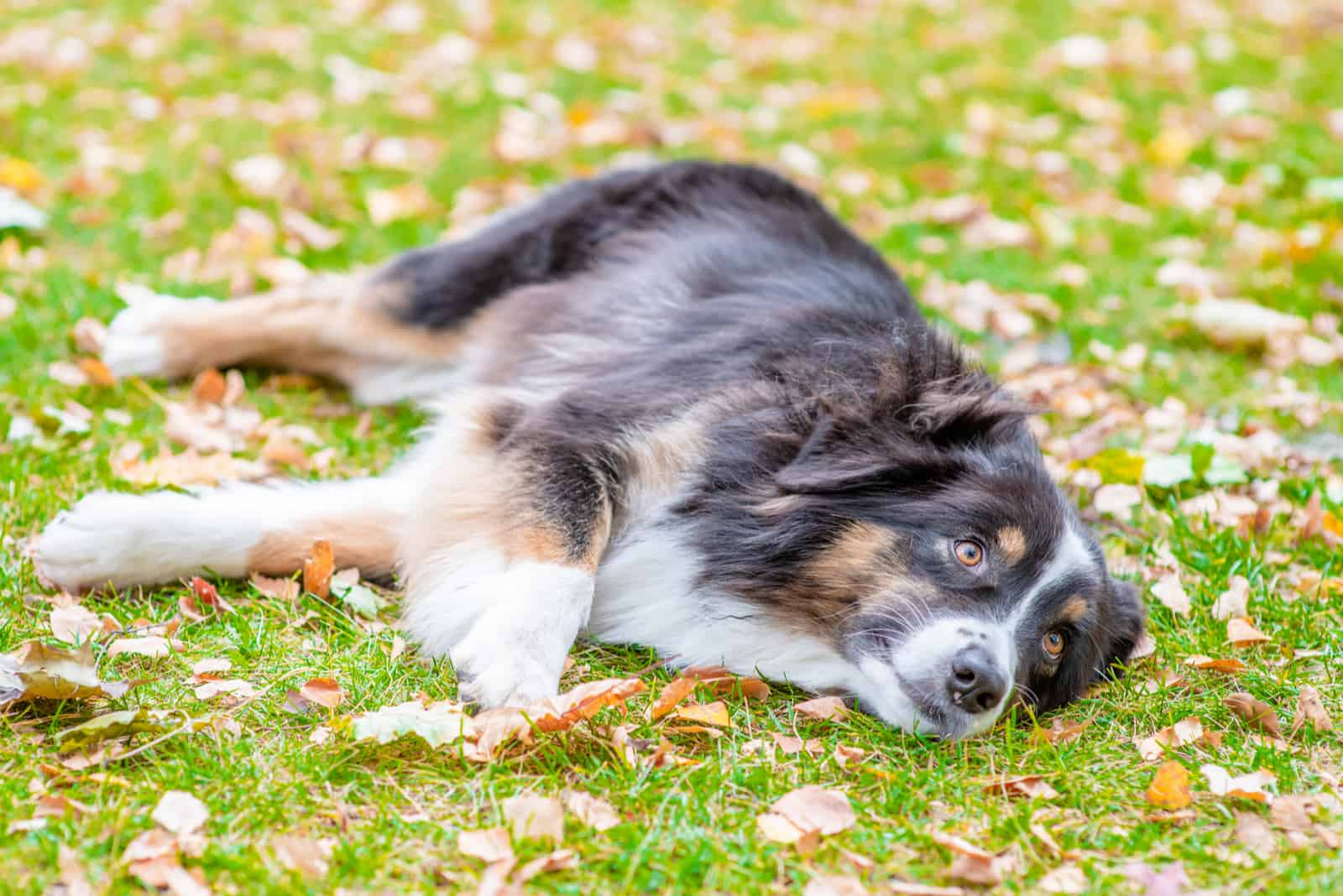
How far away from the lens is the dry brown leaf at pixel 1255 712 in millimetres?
3449

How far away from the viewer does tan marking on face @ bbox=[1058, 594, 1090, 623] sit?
3.51m

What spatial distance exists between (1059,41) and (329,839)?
32.5ft

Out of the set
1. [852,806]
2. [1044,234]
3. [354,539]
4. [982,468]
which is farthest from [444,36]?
[852,806]

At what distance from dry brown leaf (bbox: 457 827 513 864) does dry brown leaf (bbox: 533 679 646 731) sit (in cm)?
35

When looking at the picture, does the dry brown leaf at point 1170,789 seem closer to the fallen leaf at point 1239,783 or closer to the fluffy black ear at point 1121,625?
the fallen leaf at point 1239,783

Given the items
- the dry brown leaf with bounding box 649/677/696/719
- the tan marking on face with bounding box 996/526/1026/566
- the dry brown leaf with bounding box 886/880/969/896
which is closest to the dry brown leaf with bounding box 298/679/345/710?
the dry brown leaf with bounding box 649/677/696/719

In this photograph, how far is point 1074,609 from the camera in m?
3.53

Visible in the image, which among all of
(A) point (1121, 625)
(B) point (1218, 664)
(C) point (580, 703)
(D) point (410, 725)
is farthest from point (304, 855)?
(B) point (1218, 664)

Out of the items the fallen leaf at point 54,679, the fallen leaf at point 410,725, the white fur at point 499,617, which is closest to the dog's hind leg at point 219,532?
the white fur at point 499,617

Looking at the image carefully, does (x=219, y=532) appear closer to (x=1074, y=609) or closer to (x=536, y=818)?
(x=536, y=818)

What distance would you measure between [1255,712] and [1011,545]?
31.0 inches

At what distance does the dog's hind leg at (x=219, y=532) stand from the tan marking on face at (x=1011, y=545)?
5.82ft

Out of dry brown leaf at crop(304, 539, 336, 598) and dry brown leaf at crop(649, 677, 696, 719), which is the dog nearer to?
dry brown leaf at crop(304, 539, 336, 598)

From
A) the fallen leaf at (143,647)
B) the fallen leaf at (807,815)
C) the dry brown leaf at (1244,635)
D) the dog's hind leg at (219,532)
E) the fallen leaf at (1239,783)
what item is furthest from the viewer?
the dry brown leaf at (1244,635)
